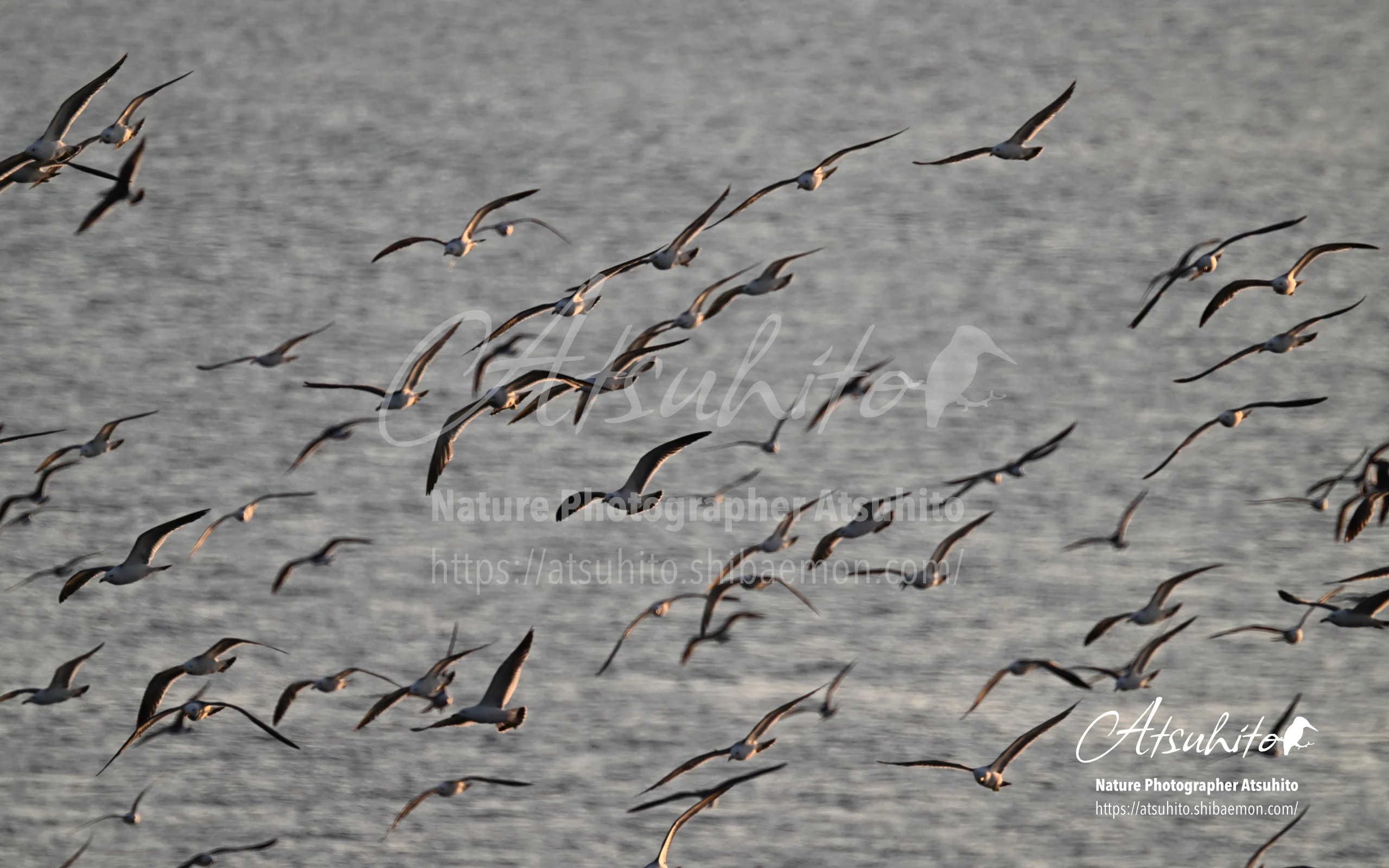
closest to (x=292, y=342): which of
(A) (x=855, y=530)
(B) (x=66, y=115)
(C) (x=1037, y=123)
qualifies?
(B) (x=66, y=115)

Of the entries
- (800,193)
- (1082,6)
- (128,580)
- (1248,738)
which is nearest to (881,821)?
(1248,738)

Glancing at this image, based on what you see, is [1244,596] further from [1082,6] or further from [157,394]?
[157,394]

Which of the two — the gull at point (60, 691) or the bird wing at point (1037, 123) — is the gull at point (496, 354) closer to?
the gull at point (60, 691)

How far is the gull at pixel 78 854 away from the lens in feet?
40.7

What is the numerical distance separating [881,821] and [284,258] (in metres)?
9.64

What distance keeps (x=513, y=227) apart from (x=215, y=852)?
8.06m

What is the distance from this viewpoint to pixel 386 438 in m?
16.1

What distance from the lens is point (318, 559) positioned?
13.2 meters

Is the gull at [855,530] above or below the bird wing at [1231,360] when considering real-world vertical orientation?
below

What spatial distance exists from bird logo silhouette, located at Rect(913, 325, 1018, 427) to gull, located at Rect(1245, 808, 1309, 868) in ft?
18.9

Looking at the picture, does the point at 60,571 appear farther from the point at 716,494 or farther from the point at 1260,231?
the point at 1260,231

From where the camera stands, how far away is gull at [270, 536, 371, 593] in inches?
508

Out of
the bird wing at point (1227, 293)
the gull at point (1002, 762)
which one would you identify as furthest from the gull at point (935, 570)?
the bird wing at point (1227, 293)

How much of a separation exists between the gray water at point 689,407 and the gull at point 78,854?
23 cm
